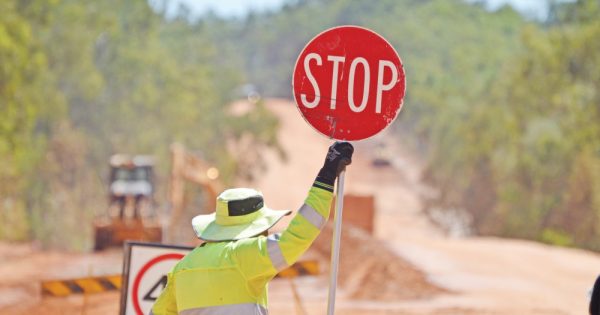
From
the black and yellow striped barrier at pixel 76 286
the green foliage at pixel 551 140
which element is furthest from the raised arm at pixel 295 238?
the green foliage at pixel 551 140

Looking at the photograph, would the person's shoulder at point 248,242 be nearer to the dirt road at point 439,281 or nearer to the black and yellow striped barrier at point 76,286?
the black and yellow striped barrier at point 76,286

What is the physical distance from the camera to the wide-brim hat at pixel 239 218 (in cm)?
514

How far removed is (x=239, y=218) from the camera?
17.0 ft

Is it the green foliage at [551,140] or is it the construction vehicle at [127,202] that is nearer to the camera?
the construction vehicle at [127,202]

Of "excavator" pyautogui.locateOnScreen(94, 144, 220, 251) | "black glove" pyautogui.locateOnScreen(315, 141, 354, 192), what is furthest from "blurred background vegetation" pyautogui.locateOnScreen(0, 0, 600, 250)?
"black glove" pyautogui.locateOnScreen(315, 141, 354, 192)

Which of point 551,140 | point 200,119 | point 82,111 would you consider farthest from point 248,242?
point 200,119

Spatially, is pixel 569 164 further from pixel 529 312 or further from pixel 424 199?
pixel 529 312

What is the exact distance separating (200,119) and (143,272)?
197ft

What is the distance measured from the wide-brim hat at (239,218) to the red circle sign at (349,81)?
72 cm

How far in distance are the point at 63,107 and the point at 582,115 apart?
23130 millimetres

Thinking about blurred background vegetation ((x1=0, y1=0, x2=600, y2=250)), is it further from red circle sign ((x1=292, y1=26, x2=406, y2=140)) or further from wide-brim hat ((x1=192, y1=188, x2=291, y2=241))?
wide-brim hat ((x1=192, y1=188, x2=291, y2=241))

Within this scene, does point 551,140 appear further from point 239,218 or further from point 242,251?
point 242,251

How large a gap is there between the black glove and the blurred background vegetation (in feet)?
117

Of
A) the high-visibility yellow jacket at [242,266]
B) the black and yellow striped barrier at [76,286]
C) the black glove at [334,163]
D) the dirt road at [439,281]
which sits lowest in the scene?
the dirt road at [439,281]
